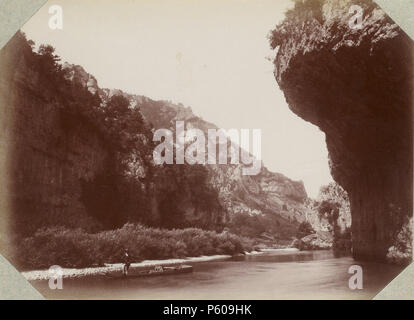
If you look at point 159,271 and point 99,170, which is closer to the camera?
point 159,271

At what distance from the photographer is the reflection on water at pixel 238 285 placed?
14.5m

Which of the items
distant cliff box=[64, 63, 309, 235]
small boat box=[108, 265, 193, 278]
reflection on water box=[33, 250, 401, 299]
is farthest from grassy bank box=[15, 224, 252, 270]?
distant cliff box=[64, 63, 309, 235]

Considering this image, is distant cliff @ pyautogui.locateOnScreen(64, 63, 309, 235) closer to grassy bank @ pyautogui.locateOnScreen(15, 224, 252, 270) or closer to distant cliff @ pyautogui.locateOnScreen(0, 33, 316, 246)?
distant cliff @ pyautogui.locateOnScreen(0, 33, 316, 246)

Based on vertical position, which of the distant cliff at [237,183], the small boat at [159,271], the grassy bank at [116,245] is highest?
the distant cliff at [237,183]

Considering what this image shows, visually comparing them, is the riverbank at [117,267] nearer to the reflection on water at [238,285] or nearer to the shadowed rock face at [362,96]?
the reflection on water at [238,285]

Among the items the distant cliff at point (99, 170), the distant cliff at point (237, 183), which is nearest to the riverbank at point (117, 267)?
the distant cliff at point (99, 170)

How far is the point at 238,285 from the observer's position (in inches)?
607

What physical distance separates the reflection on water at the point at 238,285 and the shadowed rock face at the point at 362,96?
10.4ft

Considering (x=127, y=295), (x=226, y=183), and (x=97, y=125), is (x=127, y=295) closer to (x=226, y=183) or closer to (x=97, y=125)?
(x=226, y=183)

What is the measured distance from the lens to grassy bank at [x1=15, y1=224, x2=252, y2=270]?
54.4 feet

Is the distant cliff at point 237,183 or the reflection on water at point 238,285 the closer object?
the reflection on water at point 238,285

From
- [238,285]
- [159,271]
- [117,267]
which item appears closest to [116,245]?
[117,267]

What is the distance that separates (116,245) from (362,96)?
1228 cm

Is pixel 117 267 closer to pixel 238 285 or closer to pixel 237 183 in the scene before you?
pixel 238 285
